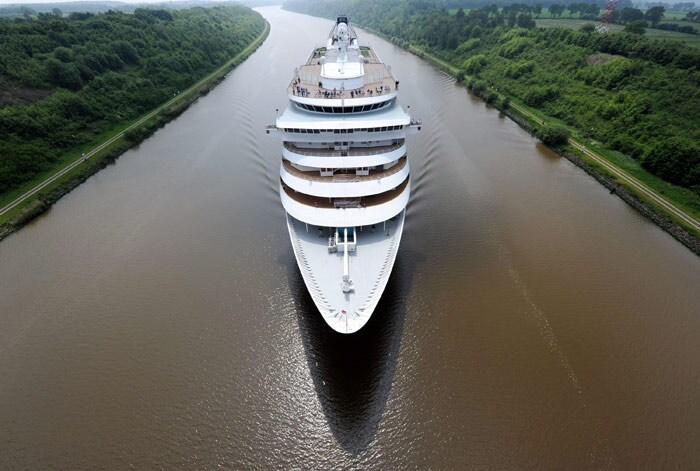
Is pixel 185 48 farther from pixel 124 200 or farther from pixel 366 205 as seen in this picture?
pixel 366 205

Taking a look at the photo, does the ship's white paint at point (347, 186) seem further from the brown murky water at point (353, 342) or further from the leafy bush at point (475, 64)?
the leafy bush at point (475, 64)

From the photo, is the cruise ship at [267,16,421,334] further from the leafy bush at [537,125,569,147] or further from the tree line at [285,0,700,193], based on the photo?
the tree line at [285,0,700,193]

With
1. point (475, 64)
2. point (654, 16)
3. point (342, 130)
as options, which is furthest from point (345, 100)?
point (654, 16)

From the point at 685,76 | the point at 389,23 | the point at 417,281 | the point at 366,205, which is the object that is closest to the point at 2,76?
the point at 366,205

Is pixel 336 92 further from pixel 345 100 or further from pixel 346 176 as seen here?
pixel 346 176

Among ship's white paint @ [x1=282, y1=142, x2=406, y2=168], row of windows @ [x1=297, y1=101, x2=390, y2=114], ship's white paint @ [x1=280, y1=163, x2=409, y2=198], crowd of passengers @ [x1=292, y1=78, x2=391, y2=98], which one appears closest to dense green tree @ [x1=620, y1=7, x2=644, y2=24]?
crowd of passengers @ [x1=292, y1=78, x2=391, y2=98]

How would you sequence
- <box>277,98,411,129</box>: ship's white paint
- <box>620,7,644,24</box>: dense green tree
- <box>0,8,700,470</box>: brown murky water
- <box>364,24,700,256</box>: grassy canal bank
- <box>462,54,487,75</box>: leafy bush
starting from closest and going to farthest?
<box>0,8,700,470</box>: brown murky water
<box>277,98,411,129</box>: ship's white paint
<box>364,24,700,256</box>: grassy canal bank
<box>462,54,487,75</box>: leafy bush
<box>620,7,644,24</box>: dense green tree
